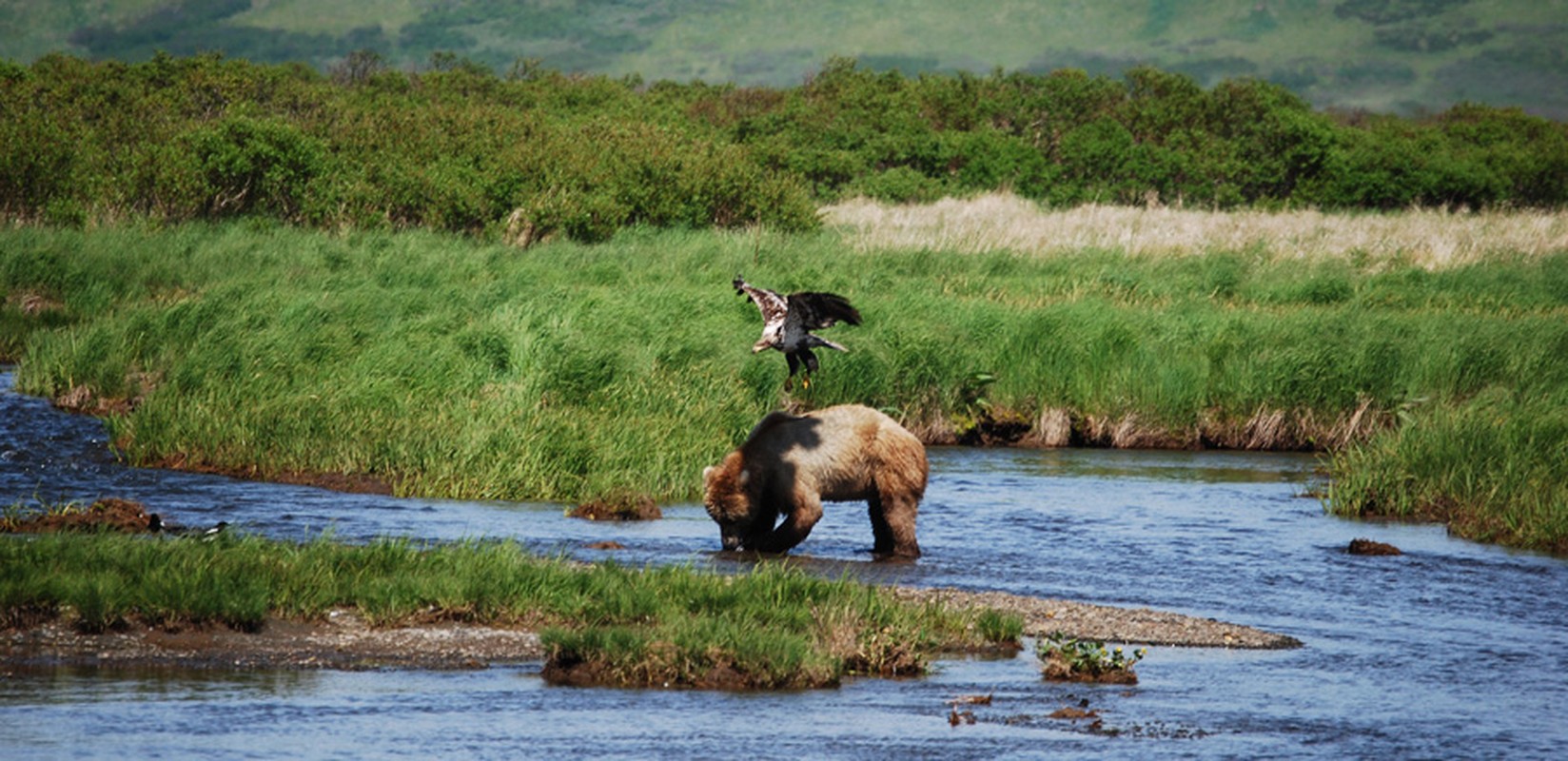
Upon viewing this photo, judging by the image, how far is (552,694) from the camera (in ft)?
32.5

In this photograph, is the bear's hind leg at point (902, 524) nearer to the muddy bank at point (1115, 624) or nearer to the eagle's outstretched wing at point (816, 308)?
the muddy bank at point (1115, 624)

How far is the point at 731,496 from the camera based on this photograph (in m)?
13.7

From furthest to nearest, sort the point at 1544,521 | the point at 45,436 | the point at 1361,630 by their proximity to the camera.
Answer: the point at 45,436
the point at 1544,521
the point at 1361,630

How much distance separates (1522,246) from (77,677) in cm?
3369

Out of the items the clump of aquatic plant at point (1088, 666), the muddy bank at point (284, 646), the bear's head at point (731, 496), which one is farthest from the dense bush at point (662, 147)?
the clump of aquatic plant at point (1088, 666)

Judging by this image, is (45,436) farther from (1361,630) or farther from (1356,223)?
(1356,223)

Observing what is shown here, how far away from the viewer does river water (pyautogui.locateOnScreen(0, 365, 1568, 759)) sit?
29.8 feet

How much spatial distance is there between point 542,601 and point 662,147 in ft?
98.3

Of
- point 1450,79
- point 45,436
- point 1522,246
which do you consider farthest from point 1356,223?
point 1450,79

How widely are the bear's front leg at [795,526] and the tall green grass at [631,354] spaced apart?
2.87 m

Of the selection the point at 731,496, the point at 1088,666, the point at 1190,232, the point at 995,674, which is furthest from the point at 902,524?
the point at 1190,232

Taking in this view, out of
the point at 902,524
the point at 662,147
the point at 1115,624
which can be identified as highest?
the point at 662,147

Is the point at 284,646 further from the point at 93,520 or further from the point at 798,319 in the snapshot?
the point at 798,319

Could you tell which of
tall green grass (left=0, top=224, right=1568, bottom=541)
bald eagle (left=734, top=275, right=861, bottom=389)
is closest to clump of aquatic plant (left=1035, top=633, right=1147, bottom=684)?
bald eagle (left=734, top=275, right=861, bottom=389)
